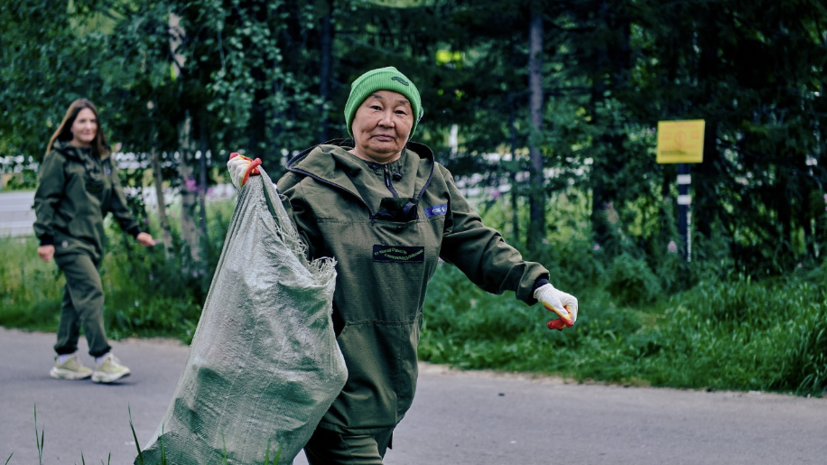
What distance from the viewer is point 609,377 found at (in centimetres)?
598

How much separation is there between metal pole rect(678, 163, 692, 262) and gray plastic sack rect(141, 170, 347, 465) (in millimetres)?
6070

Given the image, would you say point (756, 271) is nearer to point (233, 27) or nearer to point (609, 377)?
point (609, 377)

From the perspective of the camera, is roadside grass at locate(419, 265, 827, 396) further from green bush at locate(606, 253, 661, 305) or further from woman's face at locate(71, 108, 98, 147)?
woman's face at locate(71, 108, 98, 147)

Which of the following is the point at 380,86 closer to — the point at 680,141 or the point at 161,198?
the point at 680,141

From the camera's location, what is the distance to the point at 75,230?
239 inches

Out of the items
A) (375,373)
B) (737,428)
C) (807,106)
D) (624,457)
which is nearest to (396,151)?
(375,373)

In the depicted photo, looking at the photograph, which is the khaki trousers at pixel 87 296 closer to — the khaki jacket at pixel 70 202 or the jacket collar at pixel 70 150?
the khaki jacket at pixel 70 202

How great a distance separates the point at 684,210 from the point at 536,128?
195 cm

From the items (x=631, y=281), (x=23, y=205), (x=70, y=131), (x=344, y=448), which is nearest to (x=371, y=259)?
(x=344, y=448)

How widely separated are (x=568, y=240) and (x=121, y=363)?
4.36m

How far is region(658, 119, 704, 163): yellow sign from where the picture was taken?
7.71 meters

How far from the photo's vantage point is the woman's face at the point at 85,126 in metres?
6.11

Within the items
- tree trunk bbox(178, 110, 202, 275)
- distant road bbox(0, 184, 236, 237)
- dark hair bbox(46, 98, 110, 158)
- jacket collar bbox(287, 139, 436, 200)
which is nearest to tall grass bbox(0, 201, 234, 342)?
tree trunk bbox(178, 110, 202, 275)

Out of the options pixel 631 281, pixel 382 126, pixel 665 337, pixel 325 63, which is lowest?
pixel 665 337
